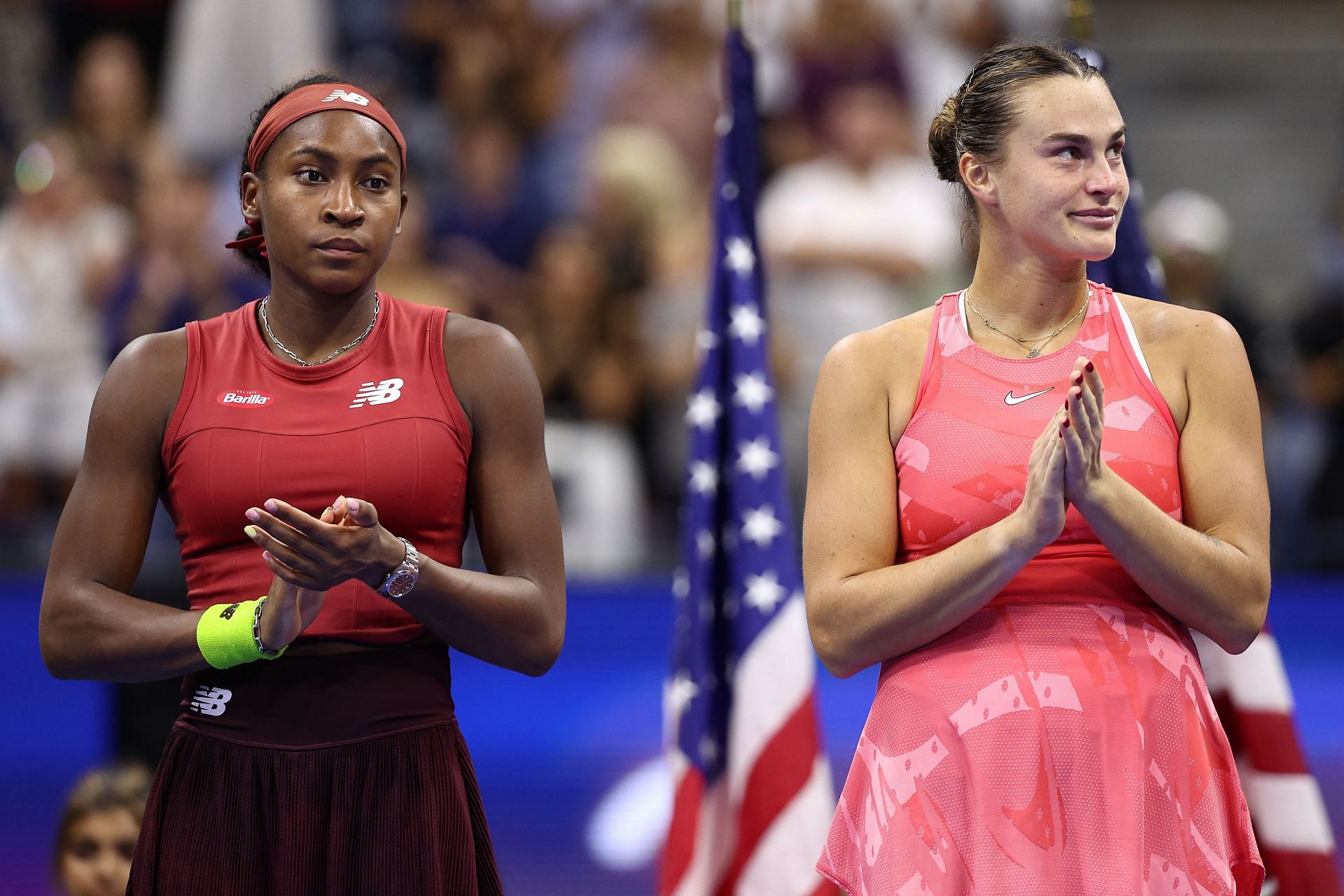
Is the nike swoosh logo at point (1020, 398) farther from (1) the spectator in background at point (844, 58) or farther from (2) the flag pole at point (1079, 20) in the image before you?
(1) the spectator in background at point (844, 58)

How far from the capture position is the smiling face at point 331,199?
2.39 metres

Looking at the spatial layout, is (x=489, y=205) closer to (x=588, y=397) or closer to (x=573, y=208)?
(x=573, y=208)

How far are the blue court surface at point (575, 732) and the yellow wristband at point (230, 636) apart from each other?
276cm

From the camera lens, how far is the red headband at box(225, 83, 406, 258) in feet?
7.97

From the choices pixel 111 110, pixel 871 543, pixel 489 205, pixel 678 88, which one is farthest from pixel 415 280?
pixel 871 543

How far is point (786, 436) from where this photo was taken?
6129 millimetres

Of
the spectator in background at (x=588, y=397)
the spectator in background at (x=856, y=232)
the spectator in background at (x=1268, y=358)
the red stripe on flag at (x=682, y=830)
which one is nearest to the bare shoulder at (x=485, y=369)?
the red stripe on flag at (x=682, y=830)

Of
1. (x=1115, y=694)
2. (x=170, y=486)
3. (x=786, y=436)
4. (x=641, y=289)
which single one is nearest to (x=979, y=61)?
(x=1115, y=694)

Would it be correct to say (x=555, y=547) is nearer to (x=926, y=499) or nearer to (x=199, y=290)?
(x=926, y=499)

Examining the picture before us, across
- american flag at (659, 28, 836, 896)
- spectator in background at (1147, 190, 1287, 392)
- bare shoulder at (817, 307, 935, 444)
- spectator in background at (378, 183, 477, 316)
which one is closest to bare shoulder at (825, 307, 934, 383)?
bare shoulder at (817, 307, 935, 444)

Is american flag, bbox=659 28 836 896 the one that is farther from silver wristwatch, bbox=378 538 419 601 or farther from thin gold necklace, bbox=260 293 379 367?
silver wristwatch, bbox=378 538 419 601

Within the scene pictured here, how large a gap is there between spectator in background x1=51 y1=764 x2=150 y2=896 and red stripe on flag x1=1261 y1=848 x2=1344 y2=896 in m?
2.31

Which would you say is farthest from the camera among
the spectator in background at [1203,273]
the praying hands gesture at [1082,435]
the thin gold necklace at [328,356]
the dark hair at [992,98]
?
the spectator in background at [1203,273]

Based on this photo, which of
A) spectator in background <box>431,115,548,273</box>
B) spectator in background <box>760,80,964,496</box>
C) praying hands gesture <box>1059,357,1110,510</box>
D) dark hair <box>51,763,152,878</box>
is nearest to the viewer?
praying hands gesture <box>1059,357,1110,510</box>
